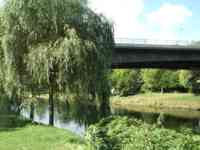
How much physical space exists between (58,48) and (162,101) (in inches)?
1830

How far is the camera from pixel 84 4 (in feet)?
73.6

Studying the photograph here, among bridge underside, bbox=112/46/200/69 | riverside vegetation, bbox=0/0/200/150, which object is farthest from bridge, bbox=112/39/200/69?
riverside vegetation, bbox=0/0/200/150

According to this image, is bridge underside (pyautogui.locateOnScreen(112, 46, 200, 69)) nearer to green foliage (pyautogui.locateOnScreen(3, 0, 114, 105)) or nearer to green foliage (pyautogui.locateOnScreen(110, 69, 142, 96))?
green foliage (pyautogui.locateOnScreen(3, 0, 114, 105))

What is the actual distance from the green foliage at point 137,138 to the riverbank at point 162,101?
48395mm

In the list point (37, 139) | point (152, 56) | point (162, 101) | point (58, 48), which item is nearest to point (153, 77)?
point (162, 101)

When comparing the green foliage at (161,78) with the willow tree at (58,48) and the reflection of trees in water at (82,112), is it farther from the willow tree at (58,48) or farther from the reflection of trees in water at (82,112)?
the willow tree at (58,48)

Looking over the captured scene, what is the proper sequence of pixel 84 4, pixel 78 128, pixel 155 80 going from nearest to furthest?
pixel 84 4
pixel 78 128
pixel 155 80

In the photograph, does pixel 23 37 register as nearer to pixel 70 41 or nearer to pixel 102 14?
pixel 70 41

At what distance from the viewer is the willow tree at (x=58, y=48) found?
20.5 m

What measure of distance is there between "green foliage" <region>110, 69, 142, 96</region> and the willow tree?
194ft

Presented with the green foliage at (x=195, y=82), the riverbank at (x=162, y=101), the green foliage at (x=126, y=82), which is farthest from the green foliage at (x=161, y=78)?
the green foliage at (x=126, y=82)

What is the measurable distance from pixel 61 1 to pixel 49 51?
3027mm

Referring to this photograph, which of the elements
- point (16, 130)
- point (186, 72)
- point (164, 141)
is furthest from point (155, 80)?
point (164, 141)

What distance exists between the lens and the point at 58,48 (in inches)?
810
